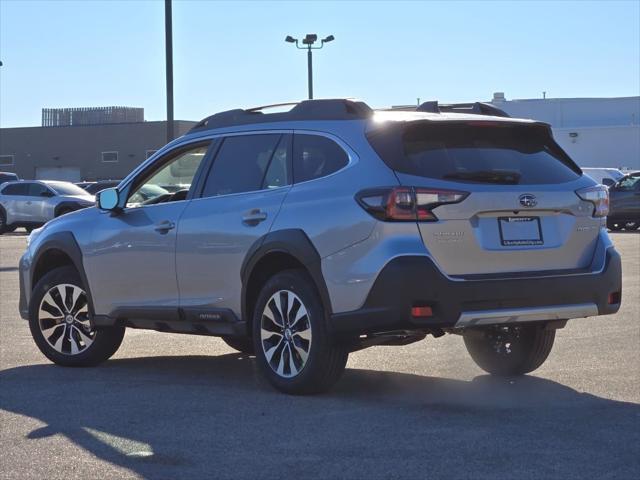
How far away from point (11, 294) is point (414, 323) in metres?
9.93

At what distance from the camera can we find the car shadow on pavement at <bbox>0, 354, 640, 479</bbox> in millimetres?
6070

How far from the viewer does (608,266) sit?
27.2ft

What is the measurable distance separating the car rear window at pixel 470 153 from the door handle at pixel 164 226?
182cm

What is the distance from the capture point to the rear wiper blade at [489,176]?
25.6 feet

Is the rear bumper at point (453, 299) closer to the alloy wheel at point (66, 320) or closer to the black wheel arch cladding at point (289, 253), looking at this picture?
the black wheel arch cladding at point (289, 253)

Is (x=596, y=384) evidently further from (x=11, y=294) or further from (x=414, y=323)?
(x=11, y=294)

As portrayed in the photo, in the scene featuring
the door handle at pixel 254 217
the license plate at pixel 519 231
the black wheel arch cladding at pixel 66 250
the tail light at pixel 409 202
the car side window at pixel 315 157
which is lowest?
the black wheel arch cladding at pixel 66 250

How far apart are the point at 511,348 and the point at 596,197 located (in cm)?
139

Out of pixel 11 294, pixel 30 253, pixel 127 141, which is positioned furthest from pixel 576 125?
pixel 30 253

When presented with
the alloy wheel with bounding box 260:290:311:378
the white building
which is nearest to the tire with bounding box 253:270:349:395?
the alloy wheel with bounding box 260:290:311:378

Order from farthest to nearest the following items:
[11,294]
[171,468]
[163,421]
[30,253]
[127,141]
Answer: [127,141]
[11,294]
[30,253]
[163,421]
[171,468]

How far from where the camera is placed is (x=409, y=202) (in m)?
7.59

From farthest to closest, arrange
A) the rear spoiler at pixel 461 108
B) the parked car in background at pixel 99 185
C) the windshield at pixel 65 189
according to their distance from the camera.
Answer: the parked car in background at pixel 99 185, the windshield at pixel 65 189, the rear spoiler at pixel 461 108

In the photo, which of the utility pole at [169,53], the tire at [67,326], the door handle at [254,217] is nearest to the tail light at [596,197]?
the door handle at [254,217]
